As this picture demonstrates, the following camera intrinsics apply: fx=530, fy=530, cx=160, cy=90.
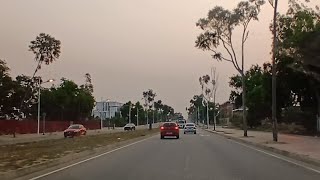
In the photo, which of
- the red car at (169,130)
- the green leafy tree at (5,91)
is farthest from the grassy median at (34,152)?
the green leafy tree at (5,91)

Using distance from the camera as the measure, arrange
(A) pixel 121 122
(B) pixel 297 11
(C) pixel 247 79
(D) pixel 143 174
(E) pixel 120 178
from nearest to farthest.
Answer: (E) pixel 120 178, (D) pixel 143 174, (B) pixel 297 11, (C) pixel 247 79, (A) pixel 121 122

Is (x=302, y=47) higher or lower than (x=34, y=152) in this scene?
higher

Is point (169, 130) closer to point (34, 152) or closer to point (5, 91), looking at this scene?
point (34, 152)

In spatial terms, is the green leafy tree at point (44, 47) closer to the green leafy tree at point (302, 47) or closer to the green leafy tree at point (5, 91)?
the green leafy tree at point (5, 91)

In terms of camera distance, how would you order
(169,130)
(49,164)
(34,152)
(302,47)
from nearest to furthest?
(49,164) < (34,152) < (302,47) < (169,130)

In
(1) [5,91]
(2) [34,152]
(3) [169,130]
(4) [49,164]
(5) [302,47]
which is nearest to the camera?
(4) [49,164]

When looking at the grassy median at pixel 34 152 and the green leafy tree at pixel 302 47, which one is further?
the green leafy tree at pixel 302 47

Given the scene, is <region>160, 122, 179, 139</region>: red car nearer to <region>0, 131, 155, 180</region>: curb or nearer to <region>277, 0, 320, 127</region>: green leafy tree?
<region>277, 0, 320, 127</region>: green leafy tree

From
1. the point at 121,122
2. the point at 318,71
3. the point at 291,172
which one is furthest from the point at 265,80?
the point at 121,122

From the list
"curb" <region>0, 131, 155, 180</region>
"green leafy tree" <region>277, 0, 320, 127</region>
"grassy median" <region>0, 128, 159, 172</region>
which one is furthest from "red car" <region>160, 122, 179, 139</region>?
"curb" <region>0, 131, 155, 180</region>

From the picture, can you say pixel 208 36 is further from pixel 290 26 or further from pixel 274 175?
pixel 274 175

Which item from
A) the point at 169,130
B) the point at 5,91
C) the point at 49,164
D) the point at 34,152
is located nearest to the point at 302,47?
the point at 169,130

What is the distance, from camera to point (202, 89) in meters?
150

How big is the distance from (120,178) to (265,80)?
47.0m
